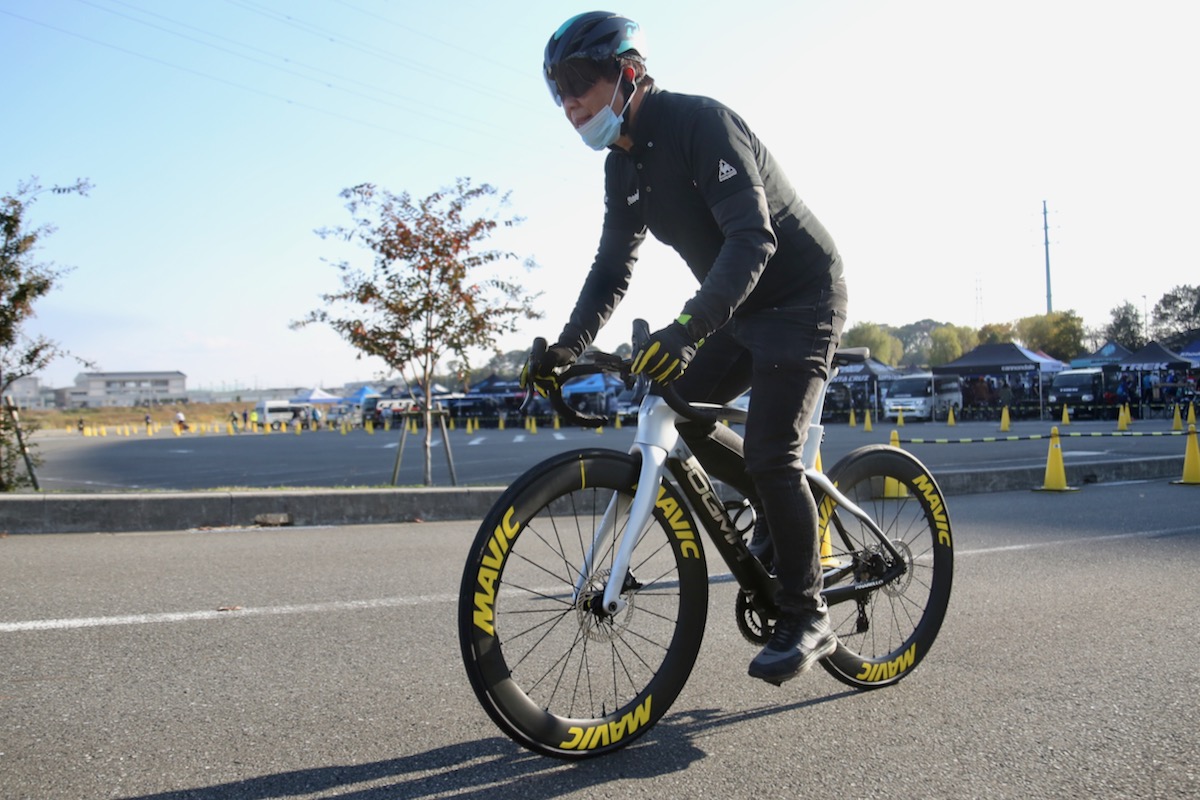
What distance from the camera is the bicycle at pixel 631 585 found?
8.01 feet

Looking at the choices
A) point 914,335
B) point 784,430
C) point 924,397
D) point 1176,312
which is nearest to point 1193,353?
point 924,397

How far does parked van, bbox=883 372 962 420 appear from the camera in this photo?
4031 cm

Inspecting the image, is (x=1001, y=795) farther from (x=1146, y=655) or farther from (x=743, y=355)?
(x=1146, y=655)

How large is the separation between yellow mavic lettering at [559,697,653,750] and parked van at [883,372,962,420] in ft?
129

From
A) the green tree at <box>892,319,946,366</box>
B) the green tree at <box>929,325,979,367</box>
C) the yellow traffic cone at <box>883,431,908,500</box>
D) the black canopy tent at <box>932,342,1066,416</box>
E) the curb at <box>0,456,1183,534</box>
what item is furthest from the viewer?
the green tree at <box>892,319,946,366</box>

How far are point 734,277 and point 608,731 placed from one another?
1279 mm

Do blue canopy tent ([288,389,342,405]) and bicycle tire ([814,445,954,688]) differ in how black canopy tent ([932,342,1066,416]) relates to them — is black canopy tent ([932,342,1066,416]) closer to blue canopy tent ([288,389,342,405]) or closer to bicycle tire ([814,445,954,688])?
bicycle tire ([814,445,954,688])

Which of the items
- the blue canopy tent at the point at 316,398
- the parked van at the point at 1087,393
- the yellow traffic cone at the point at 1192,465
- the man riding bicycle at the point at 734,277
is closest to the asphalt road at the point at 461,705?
the man riding bicycle at the point at 734,277

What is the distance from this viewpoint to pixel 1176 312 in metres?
83.1

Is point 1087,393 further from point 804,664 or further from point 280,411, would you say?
point 280,411

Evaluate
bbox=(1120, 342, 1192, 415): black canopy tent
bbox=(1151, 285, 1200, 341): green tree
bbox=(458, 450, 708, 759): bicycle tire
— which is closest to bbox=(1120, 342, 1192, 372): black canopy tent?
bbox=(1120, 342, 1192, 415): black canopy tent

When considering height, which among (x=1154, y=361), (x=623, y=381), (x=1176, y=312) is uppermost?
(x=1176, y=312)

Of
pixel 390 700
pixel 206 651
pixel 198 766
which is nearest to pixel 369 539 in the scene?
pixel 206 651

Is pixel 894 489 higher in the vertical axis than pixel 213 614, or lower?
higher
